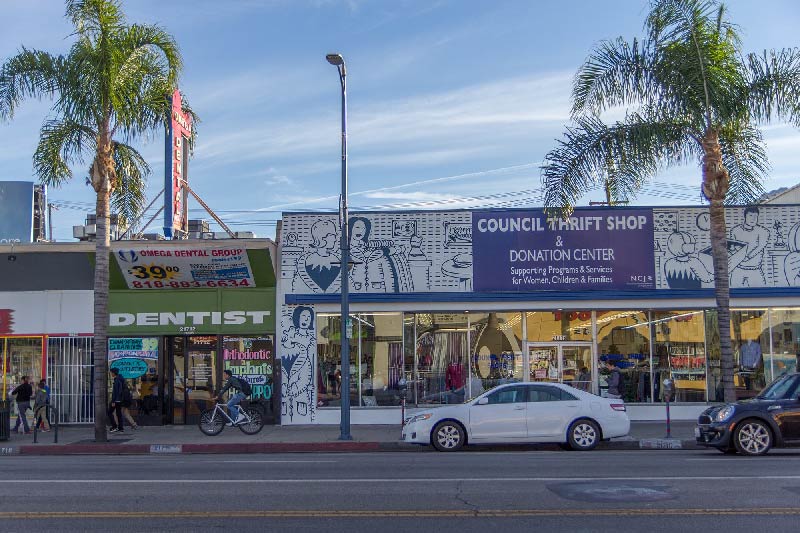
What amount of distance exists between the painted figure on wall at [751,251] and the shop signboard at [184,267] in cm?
1344

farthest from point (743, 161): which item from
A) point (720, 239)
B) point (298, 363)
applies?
point (298, 363)

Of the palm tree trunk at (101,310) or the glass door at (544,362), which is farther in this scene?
the glass door at (544,362)

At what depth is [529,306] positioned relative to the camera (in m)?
23.4

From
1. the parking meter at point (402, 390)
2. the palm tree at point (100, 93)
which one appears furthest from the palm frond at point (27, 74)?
the parking meter at point (402, 390)

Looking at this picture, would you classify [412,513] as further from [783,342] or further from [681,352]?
[783,342]

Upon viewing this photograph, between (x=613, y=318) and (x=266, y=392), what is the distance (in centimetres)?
988

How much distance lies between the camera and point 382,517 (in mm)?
9141

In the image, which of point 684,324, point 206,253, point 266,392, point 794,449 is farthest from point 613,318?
point 206,253

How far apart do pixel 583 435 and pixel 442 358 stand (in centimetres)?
695

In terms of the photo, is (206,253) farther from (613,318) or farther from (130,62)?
(613,318)

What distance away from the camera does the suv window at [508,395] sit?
17.2 metres

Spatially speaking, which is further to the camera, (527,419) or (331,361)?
(331,361)

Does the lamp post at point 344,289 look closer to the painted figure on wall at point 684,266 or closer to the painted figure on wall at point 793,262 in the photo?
the painted figure on wall at point 684,266

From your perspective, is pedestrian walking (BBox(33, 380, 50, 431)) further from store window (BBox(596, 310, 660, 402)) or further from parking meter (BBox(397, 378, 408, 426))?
store window (BBox(596, 310, 660, 402))
